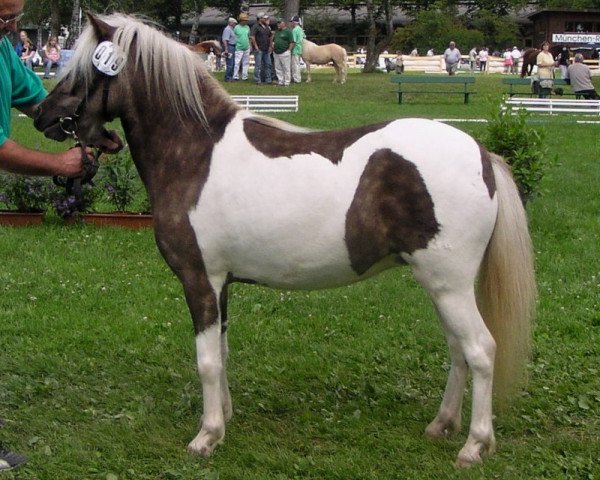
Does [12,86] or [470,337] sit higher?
[12,86]

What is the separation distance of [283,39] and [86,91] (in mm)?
20178

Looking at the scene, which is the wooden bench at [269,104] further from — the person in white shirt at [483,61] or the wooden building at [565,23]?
the wooden building at [565,23]

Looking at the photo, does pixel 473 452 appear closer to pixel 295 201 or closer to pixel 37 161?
pixel 295 201

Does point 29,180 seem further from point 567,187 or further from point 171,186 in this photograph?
point 567,187

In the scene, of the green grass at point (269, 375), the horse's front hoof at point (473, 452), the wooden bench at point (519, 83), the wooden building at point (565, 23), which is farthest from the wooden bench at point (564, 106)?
the wooden building at point (565, 23)

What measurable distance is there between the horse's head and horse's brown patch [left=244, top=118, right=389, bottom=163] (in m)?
0.73

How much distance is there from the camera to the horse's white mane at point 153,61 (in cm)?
411

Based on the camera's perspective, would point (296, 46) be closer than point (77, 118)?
No

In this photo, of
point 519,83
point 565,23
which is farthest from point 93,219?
point 565,23

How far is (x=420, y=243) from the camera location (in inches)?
156

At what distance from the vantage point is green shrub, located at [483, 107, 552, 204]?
852 cm

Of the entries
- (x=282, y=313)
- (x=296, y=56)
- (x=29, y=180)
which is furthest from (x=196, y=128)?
(x=296, y=56)

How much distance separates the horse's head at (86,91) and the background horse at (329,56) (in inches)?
928

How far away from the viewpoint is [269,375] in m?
5.43
